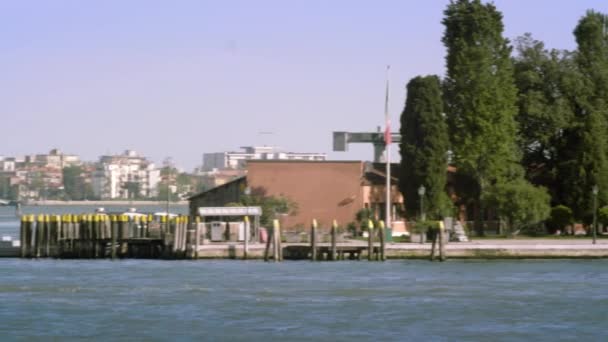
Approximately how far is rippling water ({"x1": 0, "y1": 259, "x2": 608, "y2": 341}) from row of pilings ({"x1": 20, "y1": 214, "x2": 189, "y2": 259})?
3.00 m

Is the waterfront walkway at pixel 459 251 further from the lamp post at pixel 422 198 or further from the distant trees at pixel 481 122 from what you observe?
the distant trees at pixel 481 122

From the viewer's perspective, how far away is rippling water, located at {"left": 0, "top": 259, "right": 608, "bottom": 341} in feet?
126

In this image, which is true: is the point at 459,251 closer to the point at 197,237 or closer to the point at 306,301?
the point at 197,237

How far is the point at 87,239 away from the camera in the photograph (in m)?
61.6

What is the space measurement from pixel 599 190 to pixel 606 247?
12748 mm

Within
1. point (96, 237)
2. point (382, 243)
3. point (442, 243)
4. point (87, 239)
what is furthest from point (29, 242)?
point (442, 243)

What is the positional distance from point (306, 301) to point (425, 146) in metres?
26.5

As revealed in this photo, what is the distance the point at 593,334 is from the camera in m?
38.1

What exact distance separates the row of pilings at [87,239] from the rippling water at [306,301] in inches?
118

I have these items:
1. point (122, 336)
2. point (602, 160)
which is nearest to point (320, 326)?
point (122, 336)

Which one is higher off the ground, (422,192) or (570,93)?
(570,93)

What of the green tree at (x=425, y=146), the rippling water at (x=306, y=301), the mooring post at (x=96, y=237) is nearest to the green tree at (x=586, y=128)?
the green tree at (x=425, y=146)

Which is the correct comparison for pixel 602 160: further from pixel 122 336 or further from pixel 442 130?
pixel 122 336

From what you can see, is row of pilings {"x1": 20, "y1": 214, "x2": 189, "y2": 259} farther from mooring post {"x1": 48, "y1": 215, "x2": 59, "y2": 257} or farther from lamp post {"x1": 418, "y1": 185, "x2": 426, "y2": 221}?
lamp post {"x1": 418, "y1": 185, "x2": 426, "y2": 221}
